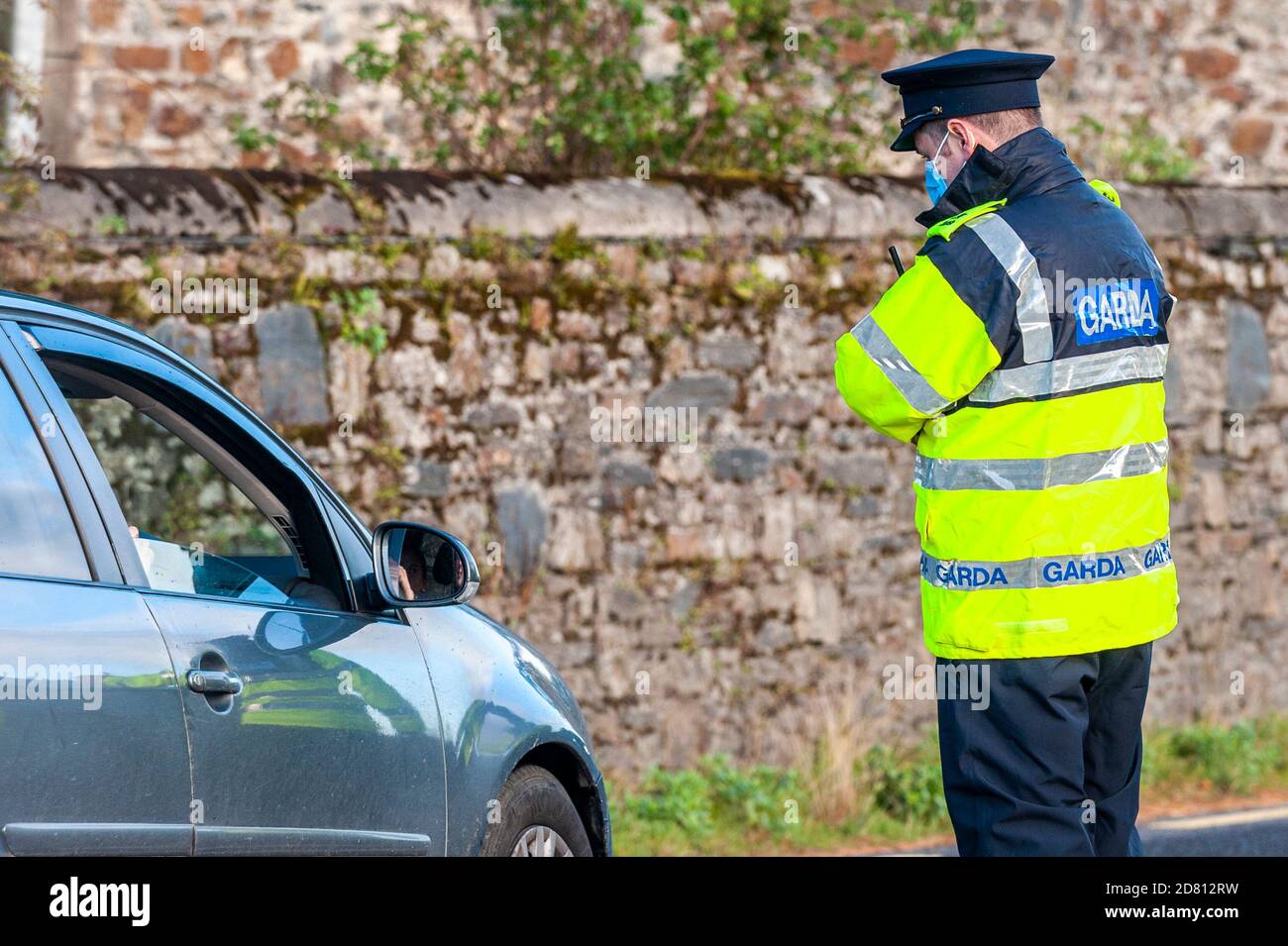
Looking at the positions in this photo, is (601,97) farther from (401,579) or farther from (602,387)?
(401,579)

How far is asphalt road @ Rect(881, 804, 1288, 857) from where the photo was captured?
7.02 metres

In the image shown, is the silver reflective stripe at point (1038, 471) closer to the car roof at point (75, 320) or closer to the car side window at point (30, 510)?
the car roof at point (75, 320)

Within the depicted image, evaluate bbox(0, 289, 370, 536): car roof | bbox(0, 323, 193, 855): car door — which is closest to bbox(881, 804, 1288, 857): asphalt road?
bbox(0, 289, 370, 536): car roof

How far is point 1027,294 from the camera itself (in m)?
3.71

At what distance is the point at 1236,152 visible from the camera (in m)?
13.6

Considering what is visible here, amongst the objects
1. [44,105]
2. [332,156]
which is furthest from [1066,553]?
[44,105]

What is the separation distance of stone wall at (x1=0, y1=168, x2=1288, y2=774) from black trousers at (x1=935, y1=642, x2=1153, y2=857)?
143 inches

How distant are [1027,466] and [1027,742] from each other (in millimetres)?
584

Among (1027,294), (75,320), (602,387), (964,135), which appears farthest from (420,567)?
(602,387)

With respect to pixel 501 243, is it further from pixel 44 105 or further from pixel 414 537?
pixel 44 105

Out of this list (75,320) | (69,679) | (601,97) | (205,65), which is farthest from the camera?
(205,65)

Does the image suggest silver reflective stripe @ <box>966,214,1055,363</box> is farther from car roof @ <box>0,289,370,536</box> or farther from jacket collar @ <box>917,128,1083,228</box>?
car roof @ <box>0,289,370,536</box>

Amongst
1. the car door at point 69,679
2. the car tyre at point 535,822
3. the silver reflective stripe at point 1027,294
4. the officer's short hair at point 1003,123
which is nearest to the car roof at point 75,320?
the car door at point 69,679
